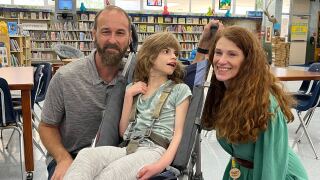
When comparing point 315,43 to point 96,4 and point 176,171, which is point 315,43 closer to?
point 96,4

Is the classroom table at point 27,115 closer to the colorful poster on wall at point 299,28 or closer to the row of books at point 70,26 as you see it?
the row of books at point 70,26

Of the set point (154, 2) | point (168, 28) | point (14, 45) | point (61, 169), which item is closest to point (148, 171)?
point (61, 169)

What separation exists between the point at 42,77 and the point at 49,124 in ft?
7.39

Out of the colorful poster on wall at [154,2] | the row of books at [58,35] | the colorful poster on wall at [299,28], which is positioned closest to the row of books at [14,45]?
the row of books at [58,35]

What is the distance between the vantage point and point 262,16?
13.1 metres

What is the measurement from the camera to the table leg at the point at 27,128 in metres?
2.64

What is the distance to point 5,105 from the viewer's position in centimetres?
262

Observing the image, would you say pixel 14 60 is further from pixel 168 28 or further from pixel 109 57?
pixel 109 57

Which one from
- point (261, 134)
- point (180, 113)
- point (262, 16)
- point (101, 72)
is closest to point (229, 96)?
point (261, 134)

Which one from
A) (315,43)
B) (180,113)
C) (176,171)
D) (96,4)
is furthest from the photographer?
(315,43)

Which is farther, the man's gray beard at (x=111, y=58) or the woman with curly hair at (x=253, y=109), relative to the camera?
the man's gray beard at (x=111, y=58)

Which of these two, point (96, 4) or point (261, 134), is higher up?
point (96, 4)

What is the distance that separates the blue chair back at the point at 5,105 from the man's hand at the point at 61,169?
121 cm

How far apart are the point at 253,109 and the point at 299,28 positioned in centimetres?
1417
